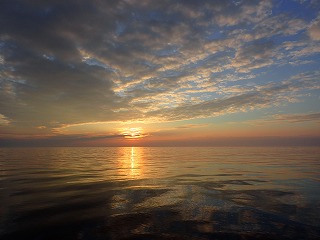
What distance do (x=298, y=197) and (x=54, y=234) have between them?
11882 mm

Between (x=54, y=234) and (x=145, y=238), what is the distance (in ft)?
9.28

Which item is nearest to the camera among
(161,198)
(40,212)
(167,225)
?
(167,225)

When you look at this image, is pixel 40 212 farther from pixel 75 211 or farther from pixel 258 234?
pixel 258 234

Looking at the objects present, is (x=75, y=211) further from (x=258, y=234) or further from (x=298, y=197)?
(x=298, y=197)

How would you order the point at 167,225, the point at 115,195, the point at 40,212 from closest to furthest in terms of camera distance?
the point at 167,225 → the point at 40,212 → the point at 115,195

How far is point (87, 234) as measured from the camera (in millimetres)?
6852

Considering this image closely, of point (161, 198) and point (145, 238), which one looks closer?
point (145, 238)

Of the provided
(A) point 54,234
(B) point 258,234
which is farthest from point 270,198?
(A) point 54,234

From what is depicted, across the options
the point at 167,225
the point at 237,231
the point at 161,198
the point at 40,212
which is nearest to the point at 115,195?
the point at 161,198

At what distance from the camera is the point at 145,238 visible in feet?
21.3

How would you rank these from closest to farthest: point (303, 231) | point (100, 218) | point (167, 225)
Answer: point (303, 231) < point (167, 225) < point (100, 218)

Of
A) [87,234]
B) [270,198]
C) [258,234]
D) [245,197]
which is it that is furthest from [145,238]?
[270,198]

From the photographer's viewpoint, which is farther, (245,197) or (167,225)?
(245,197)

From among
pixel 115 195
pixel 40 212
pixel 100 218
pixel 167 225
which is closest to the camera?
pixel 167 225
